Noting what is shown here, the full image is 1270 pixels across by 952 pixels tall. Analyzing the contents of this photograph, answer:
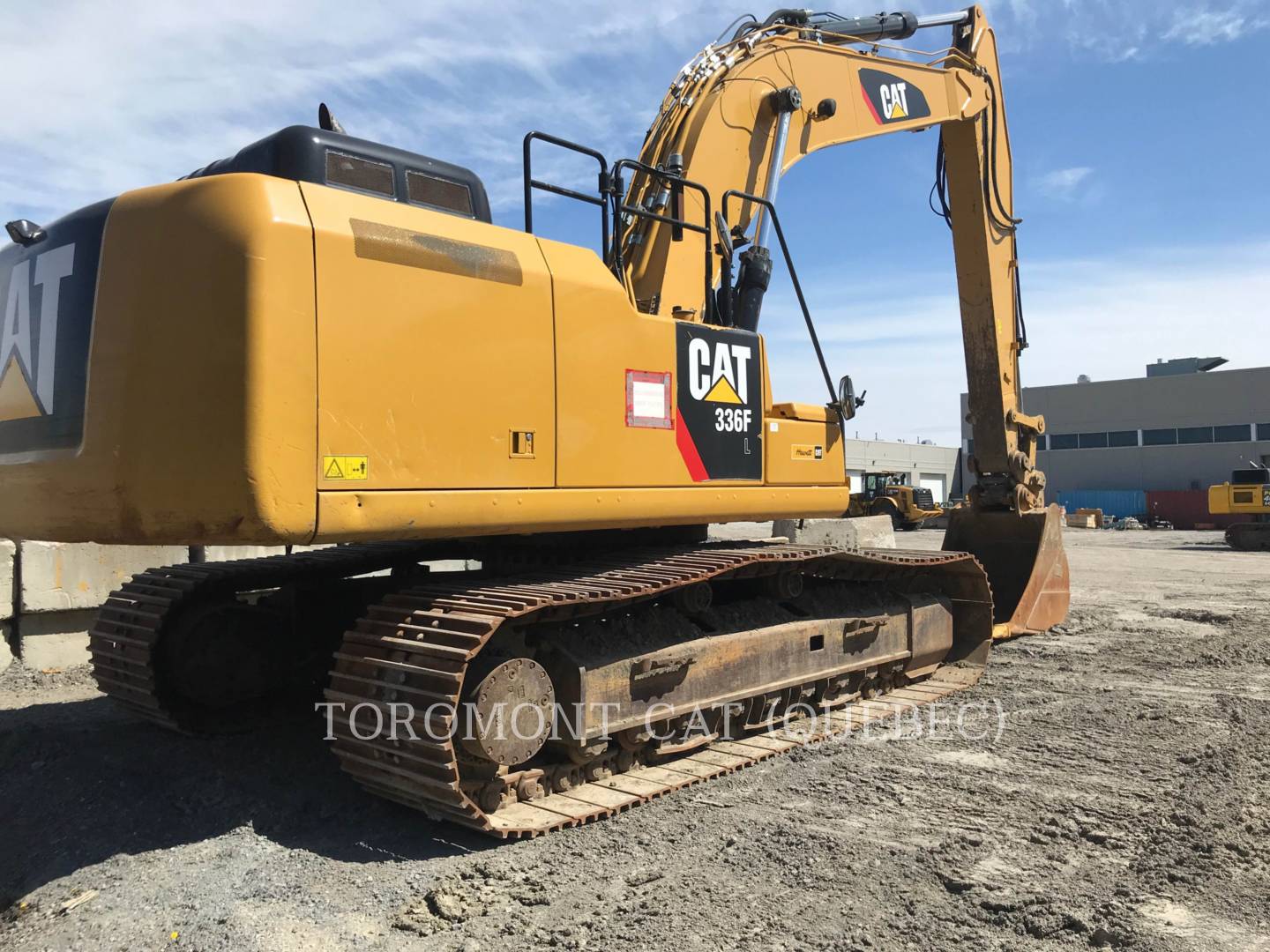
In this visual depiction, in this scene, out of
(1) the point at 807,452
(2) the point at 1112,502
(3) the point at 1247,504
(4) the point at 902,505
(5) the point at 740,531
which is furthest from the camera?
(2) the point at 1112,502

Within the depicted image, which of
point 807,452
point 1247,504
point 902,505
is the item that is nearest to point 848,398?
point 807,452

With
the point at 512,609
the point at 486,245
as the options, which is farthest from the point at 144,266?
the point at 512,609

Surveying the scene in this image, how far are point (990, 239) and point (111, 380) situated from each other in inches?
314

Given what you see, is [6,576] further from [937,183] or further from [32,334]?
[937,183]

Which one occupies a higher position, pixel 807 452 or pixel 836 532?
pixel 807 452

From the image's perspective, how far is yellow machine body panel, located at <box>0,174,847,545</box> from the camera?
3.68 meters

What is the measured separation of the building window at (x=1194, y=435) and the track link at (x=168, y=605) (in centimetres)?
4555

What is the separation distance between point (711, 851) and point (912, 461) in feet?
194

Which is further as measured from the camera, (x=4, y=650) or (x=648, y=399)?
(x=4, y=650)

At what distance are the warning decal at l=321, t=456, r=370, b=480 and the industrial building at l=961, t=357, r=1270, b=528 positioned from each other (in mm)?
40452

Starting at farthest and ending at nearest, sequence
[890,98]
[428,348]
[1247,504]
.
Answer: [1247,504] → [890,98] → [428,348]

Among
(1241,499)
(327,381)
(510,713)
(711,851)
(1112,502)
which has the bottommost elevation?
(711,851)

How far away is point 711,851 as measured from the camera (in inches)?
159

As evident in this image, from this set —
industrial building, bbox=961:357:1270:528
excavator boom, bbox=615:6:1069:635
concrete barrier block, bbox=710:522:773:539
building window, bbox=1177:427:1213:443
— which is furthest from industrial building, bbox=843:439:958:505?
excavator boom, bbox=615:6:1069:635
